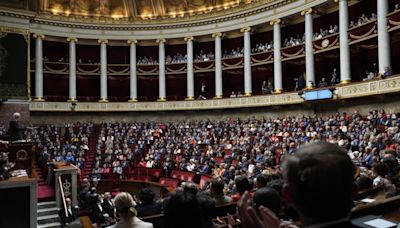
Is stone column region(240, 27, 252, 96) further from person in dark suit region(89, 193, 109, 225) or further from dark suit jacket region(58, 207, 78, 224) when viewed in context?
person in dark suit region(89, 193, 109, 225)

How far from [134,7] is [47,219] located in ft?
83.9

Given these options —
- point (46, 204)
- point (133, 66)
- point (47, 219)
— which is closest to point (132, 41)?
point (133, 66)

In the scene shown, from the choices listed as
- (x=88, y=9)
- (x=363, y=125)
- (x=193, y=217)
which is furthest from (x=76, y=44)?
(x=193, y=217)

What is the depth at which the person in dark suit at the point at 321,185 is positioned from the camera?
141 centimetres

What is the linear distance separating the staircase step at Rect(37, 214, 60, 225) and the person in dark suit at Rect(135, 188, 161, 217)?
23.3 ft

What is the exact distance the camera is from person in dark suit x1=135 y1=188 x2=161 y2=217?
573 cm

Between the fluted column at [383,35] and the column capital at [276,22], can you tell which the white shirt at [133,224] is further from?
the column capital at [276,22]

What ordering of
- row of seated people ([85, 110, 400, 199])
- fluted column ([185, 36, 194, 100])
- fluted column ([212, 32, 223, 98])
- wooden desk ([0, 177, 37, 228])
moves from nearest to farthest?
wooden desk ([0, 177, 37, 228]), row of seated people ([85, 110, 400, 199]), fluted column ([212, 32, 223, 98]), fluted column ([185, 36, 194, 100])

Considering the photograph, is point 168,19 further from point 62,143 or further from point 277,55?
point 62,143

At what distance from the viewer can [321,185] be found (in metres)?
1.41

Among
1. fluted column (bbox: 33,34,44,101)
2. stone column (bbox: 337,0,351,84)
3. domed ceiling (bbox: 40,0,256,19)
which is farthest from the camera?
domed ceiling (bbox: 40,0,256,19)

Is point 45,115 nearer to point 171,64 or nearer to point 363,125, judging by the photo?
point 171,64

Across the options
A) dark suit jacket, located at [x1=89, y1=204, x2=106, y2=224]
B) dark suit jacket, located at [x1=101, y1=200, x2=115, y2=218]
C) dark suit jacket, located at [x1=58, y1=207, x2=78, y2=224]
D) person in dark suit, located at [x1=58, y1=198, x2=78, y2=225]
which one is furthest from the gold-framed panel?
dark suit jacket, located at [x1=89, y1=204, x2=106, y2=224]

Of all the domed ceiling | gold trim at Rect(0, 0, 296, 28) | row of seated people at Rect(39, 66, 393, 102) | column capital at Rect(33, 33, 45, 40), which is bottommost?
row of seated people at Rect(39, 66, 393, 102)
